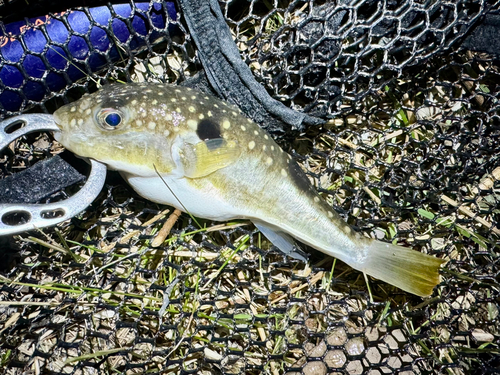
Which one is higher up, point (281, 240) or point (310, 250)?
point (281, 240)

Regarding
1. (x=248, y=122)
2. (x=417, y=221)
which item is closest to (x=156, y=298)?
(x=248, y=122)

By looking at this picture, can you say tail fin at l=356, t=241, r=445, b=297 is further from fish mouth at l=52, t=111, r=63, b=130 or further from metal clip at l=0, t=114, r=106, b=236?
fish mouth at l=52, t=111, r=63, b=130

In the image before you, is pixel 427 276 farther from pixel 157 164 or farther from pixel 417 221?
pixel 157 164

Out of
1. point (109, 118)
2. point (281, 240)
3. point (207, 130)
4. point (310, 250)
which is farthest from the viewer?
point (310, 250)

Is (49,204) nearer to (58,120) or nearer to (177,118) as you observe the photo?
(58,120)

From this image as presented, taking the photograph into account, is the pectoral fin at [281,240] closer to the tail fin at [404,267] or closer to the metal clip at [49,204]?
the tail fin at [404,267]

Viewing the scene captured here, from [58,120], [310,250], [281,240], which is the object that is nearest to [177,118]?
[58,120]

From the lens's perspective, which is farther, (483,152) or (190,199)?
(483,152)
